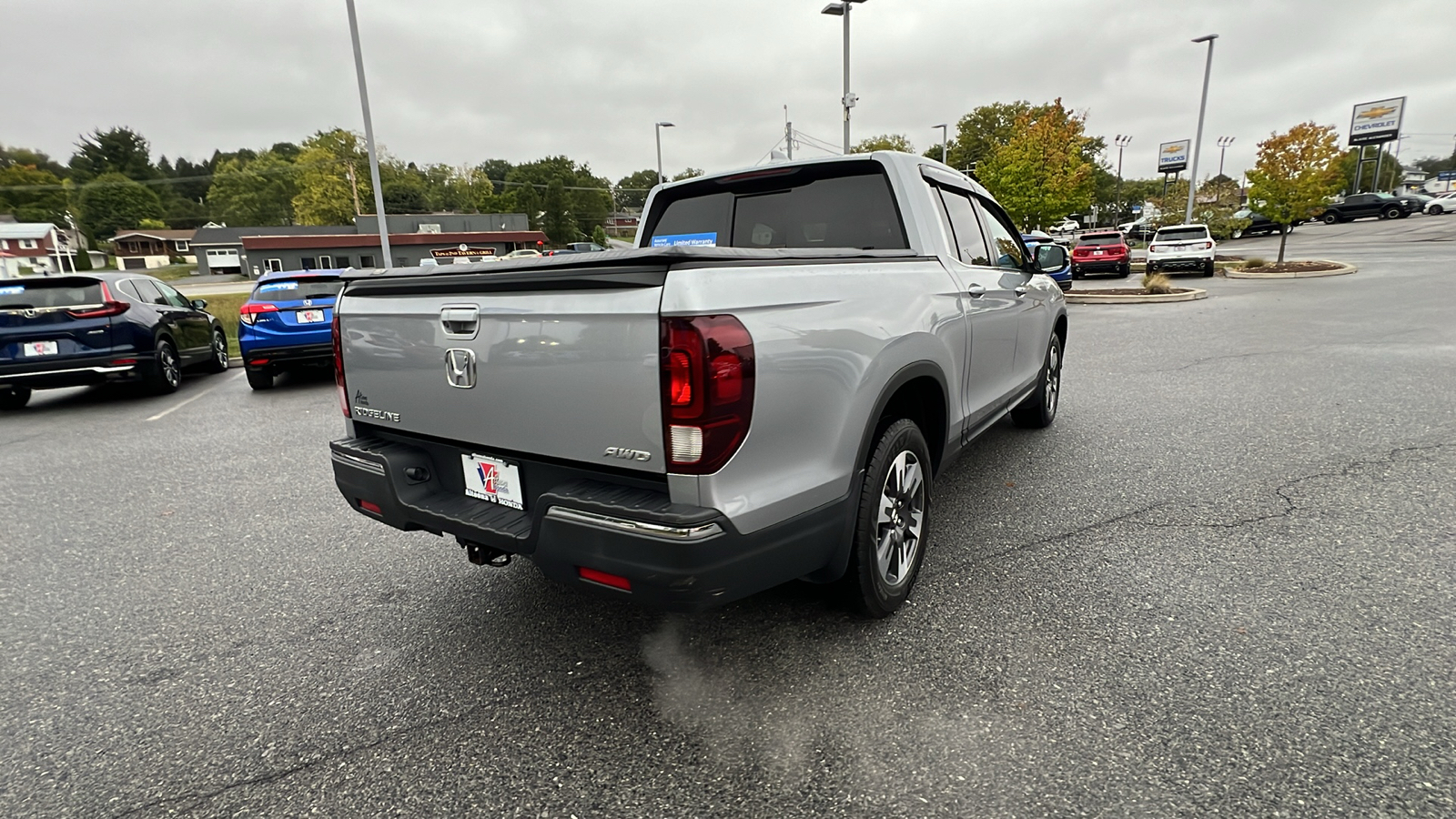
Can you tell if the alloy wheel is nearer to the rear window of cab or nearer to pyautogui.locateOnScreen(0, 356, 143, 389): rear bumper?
the rear window of cab

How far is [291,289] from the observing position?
8703mm

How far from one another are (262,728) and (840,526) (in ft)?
6.75

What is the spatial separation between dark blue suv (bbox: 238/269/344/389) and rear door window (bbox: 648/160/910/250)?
6224 mm

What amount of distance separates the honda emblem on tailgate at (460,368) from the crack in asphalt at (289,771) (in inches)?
44.0

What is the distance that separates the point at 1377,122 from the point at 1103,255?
59.3 metres

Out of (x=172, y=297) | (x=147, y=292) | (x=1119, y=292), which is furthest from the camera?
(x=1119, y=292)

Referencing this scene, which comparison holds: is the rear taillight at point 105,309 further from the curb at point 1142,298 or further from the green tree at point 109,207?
the green tree at point 109,207

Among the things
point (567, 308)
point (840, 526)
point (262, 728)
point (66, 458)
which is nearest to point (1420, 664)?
point (840, 526)

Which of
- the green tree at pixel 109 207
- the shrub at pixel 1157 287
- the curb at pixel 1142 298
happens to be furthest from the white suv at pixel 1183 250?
the green tree at pixel 109 207

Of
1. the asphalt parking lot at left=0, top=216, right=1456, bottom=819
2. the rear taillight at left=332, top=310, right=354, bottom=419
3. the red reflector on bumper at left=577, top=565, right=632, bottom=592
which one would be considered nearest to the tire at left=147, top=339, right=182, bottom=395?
the asphalt parking lot at left=0, top=216, right=1456, bottom=819

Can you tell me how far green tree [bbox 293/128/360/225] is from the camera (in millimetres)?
73062

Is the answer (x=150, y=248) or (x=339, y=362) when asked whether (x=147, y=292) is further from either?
A: (x=150, y=248)

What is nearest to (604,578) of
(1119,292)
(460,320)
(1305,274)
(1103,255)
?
(460,320)

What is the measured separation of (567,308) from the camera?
2102mm
